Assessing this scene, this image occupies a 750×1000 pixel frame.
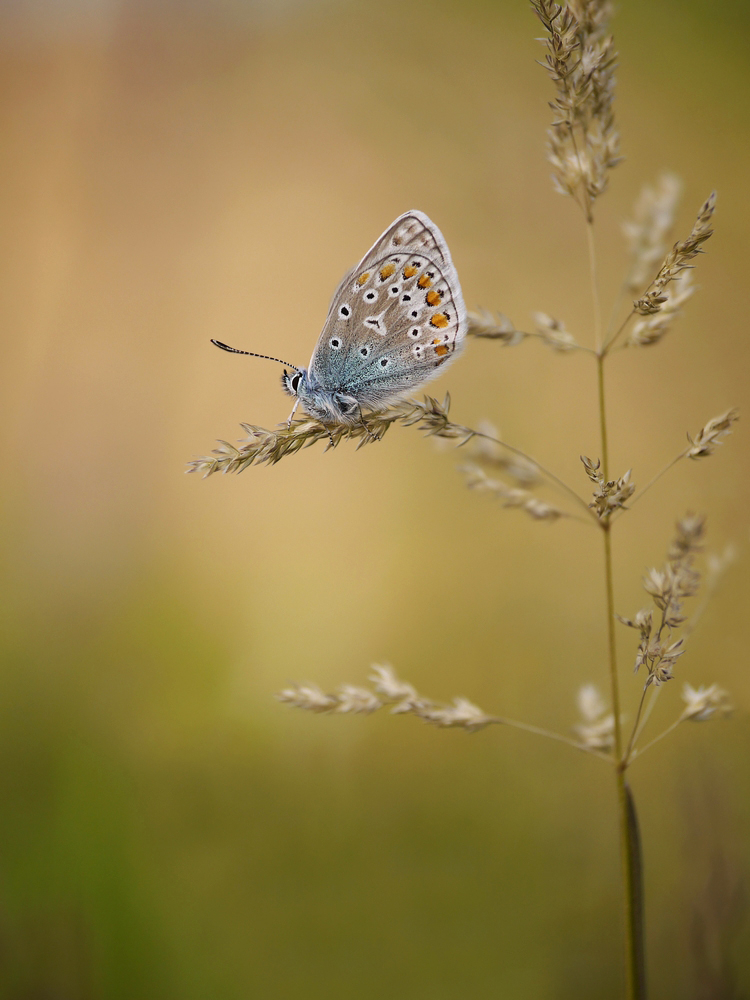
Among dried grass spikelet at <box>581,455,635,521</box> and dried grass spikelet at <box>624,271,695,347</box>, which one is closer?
dried grass spikelet at <box>581,455,635,521</box>

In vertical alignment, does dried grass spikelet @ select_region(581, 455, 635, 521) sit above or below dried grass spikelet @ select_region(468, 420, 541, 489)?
below

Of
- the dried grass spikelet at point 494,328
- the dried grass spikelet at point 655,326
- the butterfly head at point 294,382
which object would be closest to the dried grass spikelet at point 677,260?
the dried grass spikelet at point 655,326

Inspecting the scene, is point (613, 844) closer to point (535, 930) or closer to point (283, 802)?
point (535, 930)

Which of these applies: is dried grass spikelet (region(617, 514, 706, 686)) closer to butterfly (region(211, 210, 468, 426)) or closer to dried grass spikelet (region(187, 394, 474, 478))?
dried grass spikelet (region(187, 394, 474, 478))

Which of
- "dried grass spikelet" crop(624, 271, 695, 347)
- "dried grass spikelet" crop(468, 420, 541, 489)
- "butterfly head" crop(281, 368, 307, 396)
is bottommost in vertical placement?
"dried grass spikelet" crop(468, 420, 541, 489)

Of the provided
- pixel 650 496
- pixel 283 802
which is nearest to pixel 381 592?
pixel 283 802

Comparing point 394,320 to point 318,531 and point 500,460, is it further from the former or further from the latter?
point 318,531

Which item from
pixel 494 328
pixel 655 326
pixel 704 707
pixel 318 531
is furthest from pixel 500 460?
pixel 318 531

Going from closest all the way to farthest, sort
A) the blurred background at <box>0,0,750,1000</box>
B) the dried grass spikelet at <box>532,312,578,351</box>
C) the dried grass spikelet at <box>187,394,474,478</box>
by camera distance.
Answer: the dried grass spikelet at <box>187,394,474,478</box>
the dried grass spikelet at <box>532,312,578,351</box>
the blurred background at <box>0,0,750,1000</box>

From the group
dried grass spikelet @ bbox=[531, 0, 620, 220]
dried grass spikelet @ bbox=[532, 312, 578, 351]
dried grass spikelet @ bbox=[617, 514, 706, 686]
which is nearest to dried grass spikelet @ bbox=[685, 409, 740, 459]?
dried grass spikelet @ bbox=[617, 514, 706, 686]
